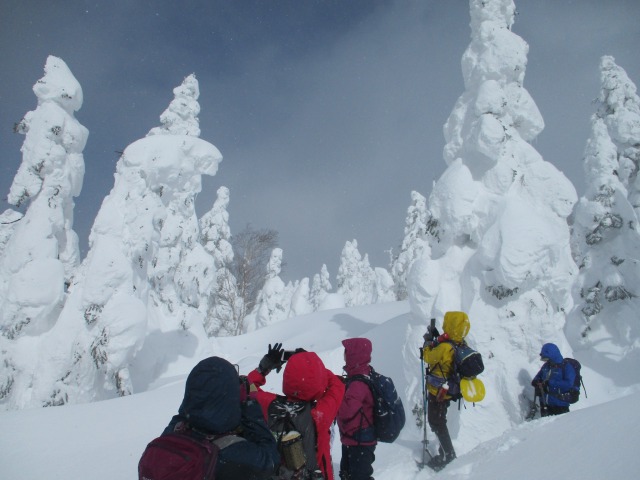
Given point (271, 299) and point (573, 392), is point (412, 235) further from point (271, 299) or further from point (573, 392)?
point (573, 392)

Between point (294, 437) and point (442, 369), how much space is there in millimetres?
3160

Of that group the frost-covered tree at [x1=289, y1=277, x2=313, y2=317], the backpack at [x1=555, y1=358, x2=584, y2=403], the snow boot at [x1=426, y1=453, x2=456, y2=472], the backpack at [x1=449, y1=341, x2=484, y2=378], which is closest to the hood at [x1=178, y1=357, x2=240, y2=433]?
the backpack at [x1=449, y1=341, x2=484, y2=378]

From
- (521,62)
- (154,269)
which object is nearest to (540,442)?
(521,62)

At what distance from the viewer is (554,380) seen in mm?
6242

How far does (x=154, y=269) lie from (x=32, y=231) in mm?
5654

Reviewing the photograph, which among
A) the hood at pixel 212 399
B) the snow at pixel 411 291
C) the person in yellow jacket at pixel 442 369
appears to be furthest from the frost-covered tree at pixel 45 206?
the hood at pixel 212 399

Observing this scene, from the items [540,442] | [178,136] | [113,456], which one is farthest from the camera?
[178,136]

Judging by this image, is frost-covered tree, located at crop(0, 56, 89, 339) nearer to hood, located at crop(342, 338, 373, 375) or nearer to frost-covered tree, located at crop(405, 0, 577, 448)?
frost-covered tree, located at crop(405, 0, 577, 448)

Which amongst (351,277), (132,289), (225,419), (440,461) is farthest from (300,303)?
(225,419)

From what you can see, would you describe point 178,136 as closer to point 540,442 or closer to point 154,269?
point 154,269

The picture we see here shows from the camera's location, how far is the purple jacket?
358 centimetres

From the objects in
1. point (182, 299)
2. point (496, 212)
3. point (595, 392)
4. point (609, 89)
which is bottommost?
point (595, 392)

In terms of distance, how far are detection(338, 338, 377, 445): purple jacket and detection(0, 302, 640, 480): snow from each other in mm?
1143

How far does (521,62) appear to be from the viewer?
10.2 metres
